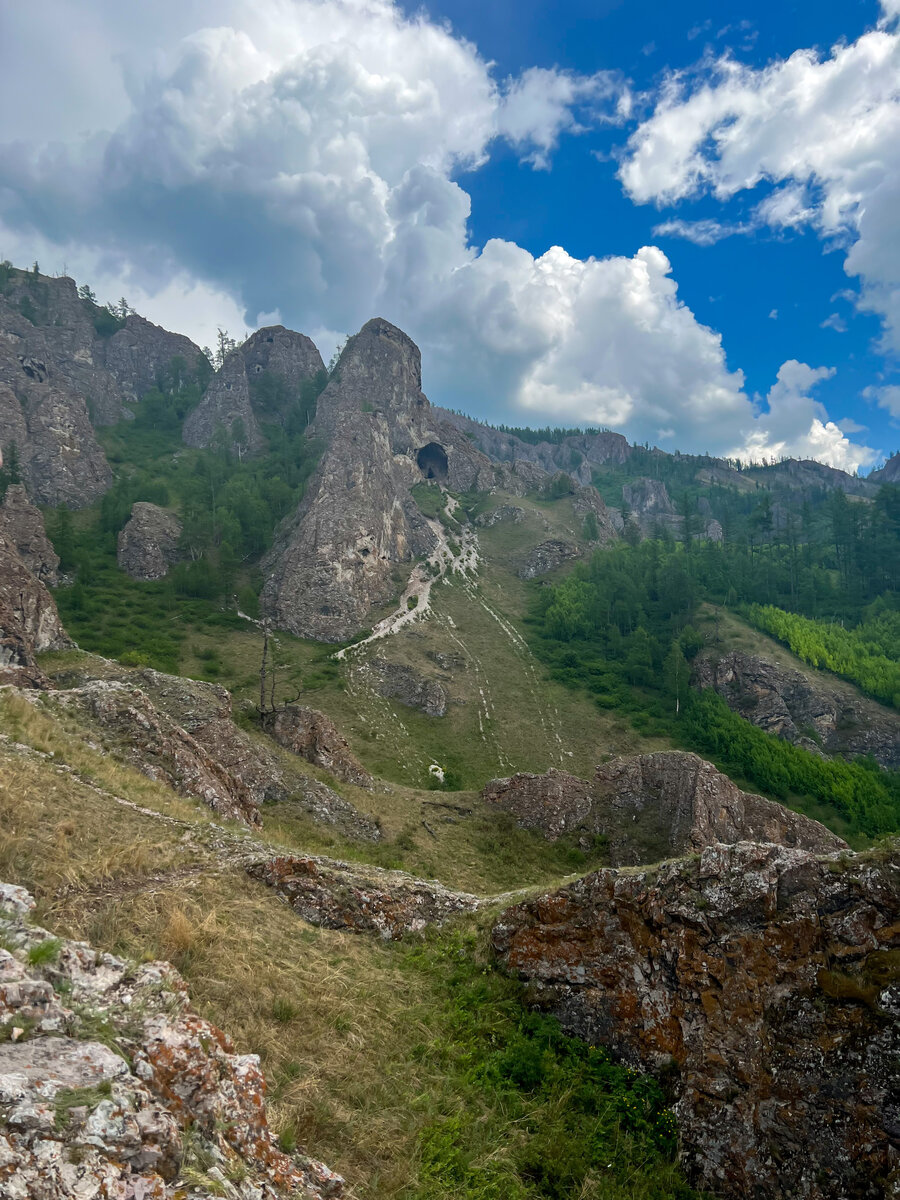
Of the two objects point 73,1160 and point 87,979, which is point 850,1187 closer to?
point 73,1160

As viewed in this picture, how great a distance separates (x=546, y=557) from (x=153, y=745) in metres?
98.0

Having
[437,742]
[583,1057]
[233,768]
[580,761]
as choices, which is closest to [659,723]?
[580,761]

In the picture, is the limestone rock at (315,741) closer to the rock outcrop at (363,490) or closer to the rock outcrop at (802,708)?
the rock outcrop at (363,490)

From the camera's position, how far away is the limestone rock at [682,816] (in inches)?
1170

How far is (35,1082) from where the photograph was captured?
3904 millimetres

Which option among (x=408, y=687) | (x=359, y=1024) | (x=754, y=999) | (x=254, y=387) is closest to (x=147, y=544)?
(x=408, y=687)

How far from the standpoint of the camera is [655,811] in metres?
32.0

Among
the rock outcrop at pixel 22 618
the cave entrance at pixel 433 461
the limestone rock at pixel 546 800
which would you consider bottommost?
the limestone rock at pixel 546 800

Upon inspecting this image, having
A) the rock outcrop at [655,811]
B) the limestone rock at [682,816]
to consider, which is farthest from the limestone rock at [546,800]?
the limestone rock at [682,816]

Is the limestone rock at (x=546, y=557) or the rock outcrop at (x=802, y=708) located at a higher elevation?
the limestone rock at (x=546, y=557)

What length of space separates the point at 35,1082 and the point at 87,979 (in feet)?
Answer: 6.79

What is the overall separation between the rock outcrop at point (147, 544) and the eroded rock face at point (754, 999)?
260 ft

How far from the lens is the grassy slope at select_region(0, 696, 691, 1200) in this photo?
272 inches

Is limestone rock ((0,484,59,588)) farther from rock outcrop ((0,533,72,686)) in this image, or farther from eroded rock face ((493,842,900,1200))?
eroded rock face ((493,842,900,1200))
